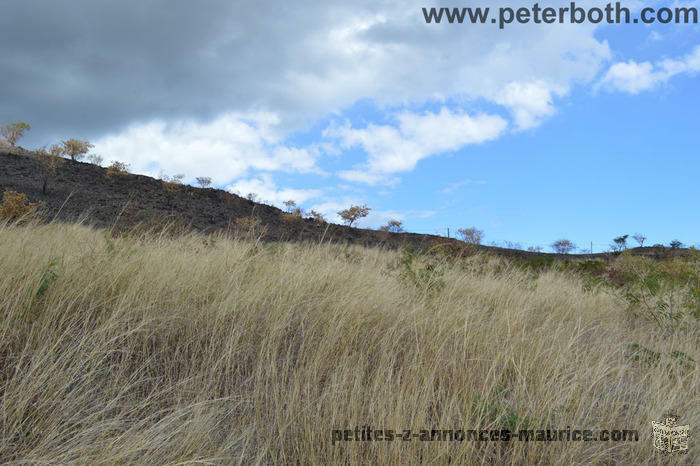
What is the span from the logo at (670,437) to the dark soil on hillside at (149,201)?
14.6m

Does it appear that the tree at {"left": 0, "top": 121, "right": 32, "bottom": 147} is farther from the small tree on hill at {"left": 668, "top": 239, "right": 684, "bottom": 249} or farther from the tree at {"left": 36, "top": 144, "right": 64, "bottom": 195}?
the small tree on hill at {"left": 668, "top": 239, "right": 684, "bottom": 249}

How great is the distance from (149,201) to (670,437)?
24.8m

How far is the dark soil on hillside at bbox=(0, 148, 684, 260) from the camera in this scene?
18375 millimetres

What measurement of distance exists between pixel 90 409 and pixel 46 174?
2440 centimetres

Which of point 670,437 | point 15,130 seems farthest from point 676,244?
point 15,130

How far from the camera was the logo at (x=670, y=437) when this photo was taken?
2.22 metres

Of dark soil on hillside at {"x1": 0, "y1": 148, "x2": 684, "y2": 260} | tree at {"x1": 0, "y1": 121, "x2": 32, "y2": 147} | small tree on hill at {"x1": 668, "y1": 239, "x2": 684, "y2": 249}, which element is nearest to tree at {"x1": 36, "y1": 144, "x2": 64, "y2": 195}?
dark soil on hillside at {"x1": 0, "y1": 148, "x2": 684, "y2": 260}

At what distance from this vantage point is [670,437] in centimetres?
225

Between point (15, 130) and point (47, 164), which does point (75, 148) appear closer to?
point (47, 164)

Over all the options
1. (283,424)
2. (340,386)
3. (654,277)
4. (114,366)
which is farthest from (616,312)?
(114,366)

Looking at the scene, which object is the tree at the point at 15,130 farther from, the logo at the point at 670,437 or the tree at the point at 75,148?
the logo at the point at 670,437

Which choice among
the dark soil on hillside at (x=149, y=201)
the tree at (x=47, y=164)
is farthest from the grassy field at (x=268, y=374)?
the tree at (x=47, y=164)

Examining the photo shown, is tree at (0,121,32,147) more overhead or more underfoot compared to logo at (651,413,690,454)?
more overhead

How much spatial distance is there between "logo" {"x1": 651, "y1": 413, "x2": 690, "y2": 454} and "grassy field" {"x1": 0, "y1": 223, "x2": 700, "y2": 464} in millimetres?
52
